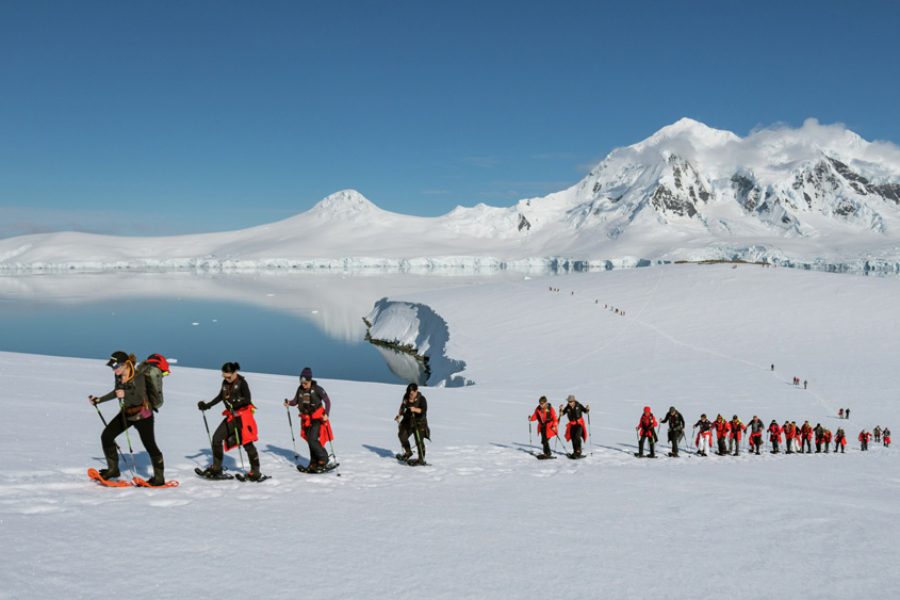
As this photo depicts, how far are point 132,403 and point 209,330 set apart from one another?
207ft

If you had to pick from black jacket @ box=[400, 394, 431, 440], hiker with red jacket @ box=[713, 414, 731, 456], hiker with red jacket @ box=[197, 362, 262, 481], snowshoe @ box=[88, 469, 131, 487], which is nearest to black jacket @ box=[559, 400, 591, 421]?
black jacket @ box=[400, 394, 431, 440]

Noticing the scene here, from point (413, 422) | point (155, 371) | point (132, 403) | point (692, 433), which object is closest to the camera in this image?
point (132, 403)

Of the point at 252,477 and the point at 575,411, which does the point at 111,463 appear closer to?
the point at 252,477

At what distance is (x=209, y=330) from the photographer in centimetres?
6650

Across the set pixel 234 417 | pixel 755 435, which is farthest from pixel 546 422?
pixel 755 435

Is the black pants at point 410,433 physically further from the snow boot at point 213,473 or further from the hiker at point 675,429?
the hiker at point 675,429

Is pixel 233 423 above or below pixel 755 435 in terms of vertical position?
above

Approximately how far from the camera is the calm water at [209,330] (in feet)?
163

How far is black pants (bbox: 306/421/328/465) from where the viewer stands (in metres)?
9.94

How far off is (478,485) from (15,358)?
1973cm

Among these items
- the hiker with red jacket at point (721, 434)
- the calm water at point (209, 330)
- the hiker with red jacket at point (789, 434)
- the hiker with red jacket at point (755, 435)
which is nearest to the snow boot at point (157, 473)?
the hiker with red jacket at point (721, 434)

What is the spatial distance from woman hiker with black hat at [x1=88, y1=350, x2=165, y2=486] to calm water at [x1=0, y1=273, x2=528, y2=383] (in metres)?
35.9

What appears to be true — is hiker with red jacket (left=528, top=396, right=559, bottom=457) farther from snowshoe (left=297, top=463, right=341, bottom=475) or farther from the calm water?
the calm water

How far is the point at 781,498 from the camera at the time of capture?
9.41m
